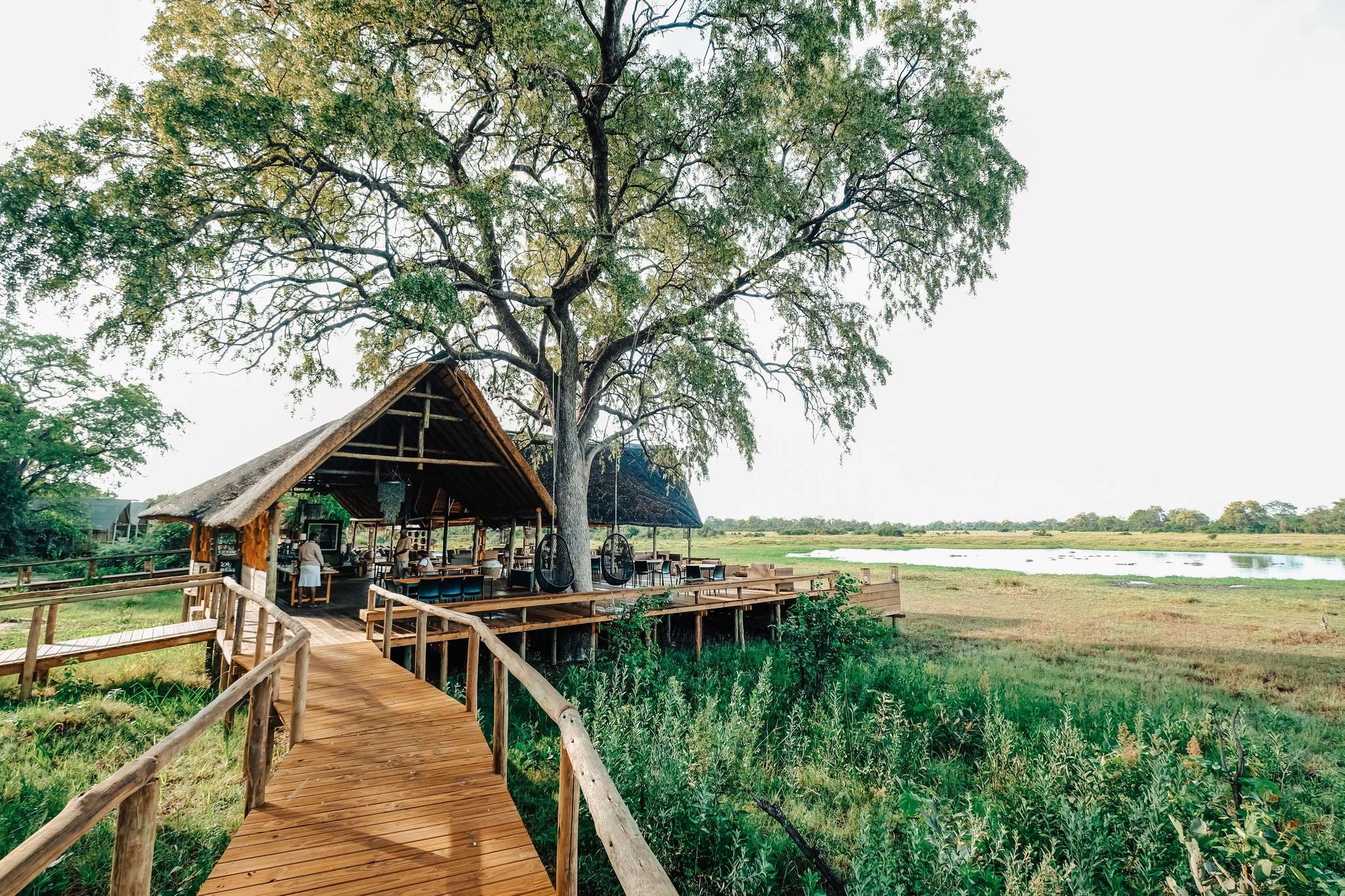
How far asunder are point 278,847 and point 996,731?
8.41m

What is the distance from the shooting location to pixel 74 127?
910cm

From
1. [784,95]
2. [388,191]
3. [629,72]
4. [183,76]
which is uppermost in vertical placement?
[784,95]

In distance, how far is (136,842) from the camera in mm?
2451

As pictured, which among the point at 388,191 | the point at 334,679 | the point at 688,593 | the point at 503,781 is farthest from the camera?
the point at 688,593

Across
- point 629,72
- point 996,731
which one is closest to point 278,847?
point 996,731

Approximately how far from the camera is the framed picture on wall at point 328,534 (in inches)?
775

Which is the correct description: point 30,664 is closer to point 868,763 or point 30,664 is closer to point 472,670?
point 472,670

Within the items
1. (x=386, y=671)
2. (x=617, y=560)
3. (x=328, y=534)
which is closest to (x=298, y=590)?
(x=386, y=671)

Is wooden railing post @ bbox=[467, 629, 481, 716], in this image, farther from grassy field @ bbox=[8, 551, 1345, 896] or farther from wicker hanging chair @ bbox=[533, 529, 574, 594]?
wicker hanging chair @ bbox=[533, 529, 574, 594]

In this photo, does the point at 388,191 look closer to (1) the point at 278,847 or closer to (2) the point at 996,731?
(1) the point at 278,847

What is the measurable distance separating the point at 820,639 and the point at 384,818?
7878mm

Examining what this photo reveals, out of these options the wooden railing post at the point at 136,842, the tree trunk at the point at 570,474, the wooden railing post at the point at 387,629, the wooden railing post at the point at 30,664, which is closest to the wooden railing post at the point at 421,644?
the wooden railing post at the point at 387,629

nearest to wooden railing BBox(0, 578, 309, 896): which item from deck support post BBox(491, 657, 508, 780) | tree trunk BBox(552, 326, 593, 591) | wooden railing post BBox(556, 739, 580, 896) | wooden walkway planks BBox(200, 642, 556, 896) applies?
wooden walkway planks BBox(200, 642, 556, 896)

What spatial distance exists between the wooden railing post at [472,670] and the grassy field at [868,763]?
109 centimetres
